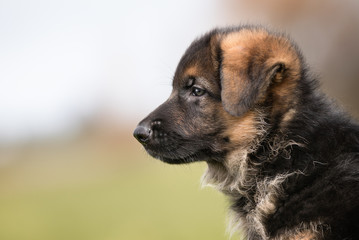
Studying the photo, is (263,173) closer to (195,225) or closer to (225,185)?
(225,185)

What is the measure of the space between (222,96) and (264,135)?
52cm

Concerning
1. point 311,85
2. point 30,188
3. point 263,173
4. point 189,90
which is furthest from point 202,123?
point 30,188

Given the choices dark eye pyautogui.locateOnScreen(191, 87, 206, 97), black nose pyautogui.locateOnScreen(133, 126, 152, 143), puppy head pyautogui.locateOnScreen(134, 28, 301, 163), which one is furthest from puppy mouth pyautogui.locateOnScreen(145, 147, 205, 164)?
dark eye pyautogui.locateOnScreen(191, 87, 206, 97)

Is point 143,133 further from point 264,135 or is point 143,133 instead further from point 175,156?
point 264,135

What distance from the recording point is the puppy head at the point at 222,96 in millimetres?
4113

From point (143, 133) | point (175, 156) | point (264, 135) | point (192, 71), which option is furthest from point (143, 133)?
point (264, 135)

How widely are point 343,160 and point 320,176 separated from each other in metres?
0.23

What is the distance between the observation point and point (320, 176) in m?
4.00

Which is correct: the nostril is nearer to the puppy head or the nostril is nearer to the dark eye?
the puppy head

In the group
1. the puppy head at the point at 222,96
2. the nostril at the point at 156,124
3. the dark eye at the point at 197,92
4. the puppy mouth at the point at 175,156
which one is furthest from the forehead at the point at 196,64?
the puppy mouth at the point at 175,156

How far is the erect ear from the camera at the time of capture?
4.06 m

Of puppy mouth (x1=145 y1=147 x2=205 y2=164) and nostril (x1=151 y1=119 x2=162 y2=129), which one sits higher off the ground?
nostril (x1=151 y1=119 x2=162 y2=129)

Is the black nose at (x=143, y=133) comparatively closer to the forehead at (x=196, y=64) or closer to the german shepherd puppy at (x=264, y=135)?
the german shepherd puppy at (x=264, y=135)

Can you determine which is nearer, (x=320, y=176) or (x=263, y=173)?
(x=320, y=176)
